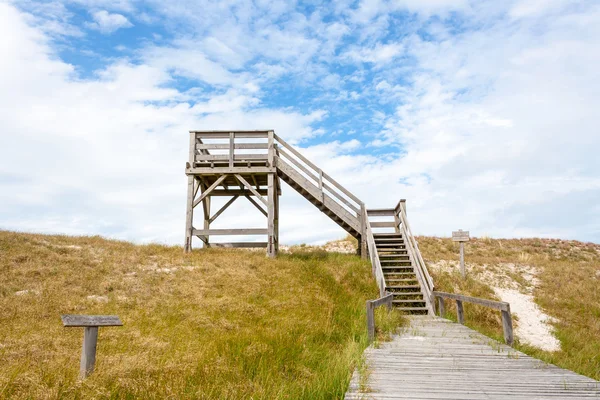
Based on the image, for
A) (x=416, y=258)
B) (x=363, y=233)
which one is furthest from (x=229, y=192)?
(x=416, y=258)

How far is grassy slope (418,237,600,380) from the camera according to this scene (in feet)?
38.3

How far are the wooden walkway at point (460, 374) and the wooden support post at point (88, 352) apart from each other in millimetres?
3116

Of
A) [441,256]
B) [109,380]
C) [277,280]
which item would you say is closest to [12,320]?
[109,380]

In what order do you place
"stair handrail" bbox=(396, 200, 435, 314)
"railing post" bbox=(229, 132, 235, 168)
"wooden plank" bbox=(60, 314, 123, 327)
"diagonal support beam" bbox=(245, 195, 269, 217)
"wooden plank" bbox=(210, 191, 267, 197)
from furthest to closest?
"wooden plank" bbox=(210, 191, 267, 197) → "diagonal support beam" bbox=(245, 195, 269, 217) → "railing post" bbox=(229, 132, 235, 168) → "stair handrail" bbox=(396, 200, 435, 314) → "wooden plank" bbox=(60, 314, 123, 327)

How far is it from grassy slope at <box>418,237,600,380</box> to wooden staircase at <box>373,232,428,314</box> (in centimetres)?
152

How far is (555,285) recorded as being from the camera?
62.7 ft

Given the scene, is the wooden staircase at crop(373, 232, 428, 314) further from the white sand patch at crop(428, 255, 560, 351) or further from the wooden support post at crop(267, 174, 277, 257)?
the wooden support post at crop(267, 174, 277, 257)

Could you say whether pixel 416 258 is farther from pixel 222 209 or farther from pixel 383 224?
pixel 222 209

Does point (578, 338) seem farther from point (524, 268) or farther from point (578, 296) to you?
point (524, 268)

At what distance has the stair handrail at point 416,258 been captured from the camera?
12234mm

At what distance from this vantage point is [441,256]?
22.3 metres

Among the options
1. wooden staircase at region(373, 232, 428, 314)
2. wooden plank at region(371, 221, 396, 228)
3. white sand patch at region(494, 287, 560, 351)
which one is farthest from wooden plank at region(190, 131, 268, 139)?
white sand patch at region(494, 287, 560, 351)

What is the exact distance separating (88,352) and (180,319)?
4.72 meters

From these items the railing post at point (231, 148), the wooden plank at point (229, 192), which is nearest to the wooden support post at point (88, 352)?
the railing post at point (231, 148)
